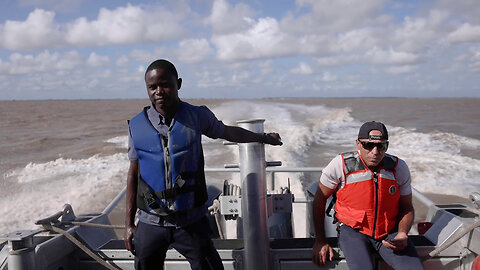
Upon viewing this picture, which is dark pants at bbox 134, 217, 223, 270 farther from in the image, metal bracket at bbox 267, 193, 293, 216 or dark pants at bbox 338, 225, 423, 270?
dark pants at bbox 338, 225, 423, 270

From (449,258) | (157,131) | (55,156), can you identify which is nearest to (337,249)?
(449,258)

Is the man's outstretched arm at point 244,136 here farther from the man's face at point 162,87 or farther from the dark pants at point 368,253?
the dark pants at point 368,253

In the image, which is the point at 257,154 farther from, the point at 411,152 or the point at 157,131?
the point at 411,152

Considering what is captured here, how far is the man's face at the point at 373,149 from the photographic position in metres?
2.12

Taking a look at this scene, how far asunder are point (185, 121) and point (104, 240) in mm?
1275

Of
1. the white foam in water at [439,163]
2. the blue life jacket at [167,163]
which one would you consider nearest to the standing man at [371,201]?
the blue life jacket at [167,163]

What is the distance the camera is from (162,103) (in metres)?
1.85

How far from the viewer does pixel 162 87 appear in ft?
6.00

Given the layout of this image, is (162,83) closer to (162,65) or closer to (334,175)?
(162,65)

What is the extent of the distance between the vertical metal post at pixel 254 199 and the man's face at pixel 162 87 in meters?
0.46

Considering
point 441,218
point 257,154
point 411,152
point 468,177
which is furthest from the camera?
point 411,152

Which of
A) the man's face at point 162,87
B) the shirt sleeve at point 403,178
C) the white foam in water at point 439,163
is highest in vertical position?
the man's face at point 162,87

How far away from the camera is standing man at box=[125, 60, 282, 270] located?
6.14 feet

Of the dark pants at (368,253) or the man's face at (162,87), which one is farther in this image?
the dark pants at (368,253)
